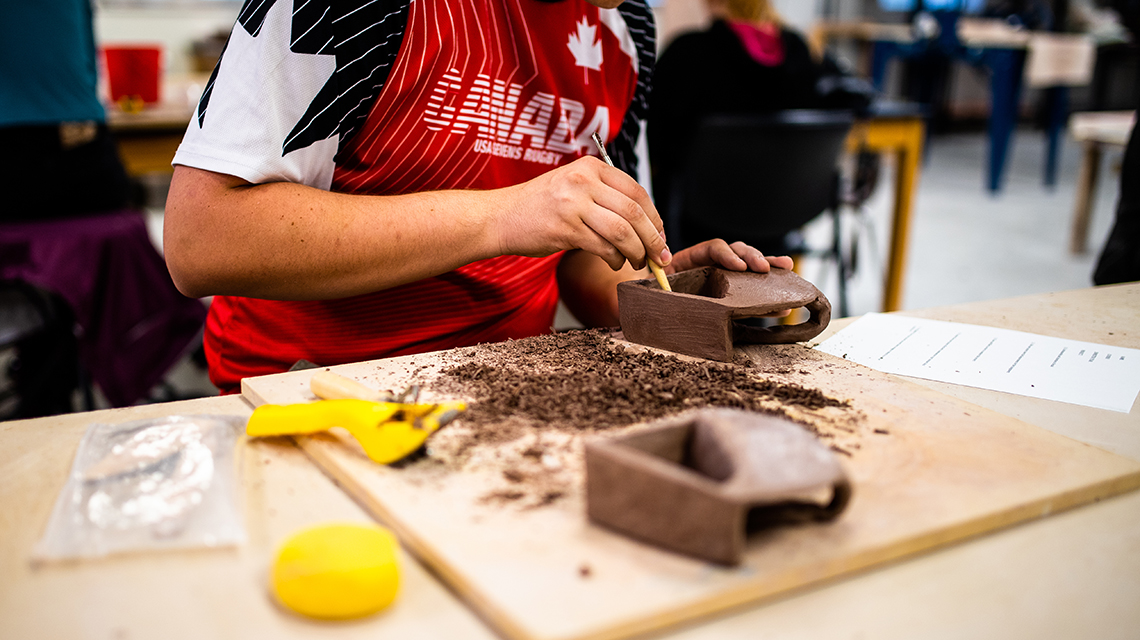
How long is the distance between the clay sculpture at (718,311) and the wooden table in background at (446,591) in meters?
0.35

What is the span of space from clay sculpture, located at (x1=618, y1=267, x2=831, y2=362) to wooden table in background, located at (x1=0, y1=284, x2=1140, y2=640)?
1.14ft

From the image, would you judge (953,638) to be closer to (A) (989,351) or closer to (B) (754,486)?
(B) (754,486)

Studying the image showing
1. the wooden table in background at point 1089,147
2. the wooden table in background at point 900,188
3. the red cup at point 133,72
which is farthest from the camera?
the wooden table in background at point 1089,147

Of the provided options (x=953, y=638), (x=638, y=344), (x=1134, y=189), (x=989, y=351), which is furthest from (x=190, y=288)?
(x=1134, y=189)

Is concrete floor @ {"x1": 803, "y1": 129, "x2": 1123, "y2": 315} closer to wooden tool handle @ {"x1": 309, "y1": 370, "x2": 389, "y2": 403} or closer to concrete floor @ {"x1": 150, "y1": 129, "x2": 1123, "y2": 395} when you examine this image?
concrete floor @ {"x1": 150, "y1": 129, "x2": 1123, "y2": 395}

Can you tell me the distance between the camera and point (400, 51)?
0.93 metres

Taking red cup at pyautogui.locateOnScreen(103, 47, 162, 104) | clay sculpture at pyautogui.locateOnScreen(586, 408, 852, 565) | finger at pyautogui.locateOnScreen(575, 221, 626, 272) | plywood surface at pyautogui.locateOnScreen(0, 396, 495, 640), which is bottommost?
plywood surface at pyautogui.locateOnScreen(0, 396, 495, 640)

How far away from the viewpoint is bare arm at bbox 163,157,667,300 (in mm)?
840

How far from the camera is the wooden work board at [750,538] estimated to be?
1.56 feet

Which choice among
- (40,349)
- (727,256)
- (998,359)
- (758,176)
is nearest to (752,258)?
(727,256)

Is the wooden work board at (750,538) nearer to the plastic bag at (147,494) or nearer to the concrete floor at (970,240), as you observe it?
the plastic bag at (147,494)

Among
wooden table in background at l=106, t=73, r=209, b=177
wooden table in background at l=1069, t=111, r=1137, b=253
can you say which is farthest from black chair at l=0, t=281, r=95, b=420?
wooden table in background at l=1069, t=111, r=1137, b=253

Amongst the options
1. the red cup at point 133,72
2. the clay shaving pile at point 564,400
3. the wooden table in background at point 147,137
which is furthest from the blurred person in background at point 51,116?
the clay shaving pile at point 564,400

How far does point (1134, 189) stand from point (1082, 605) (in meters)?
1.18
